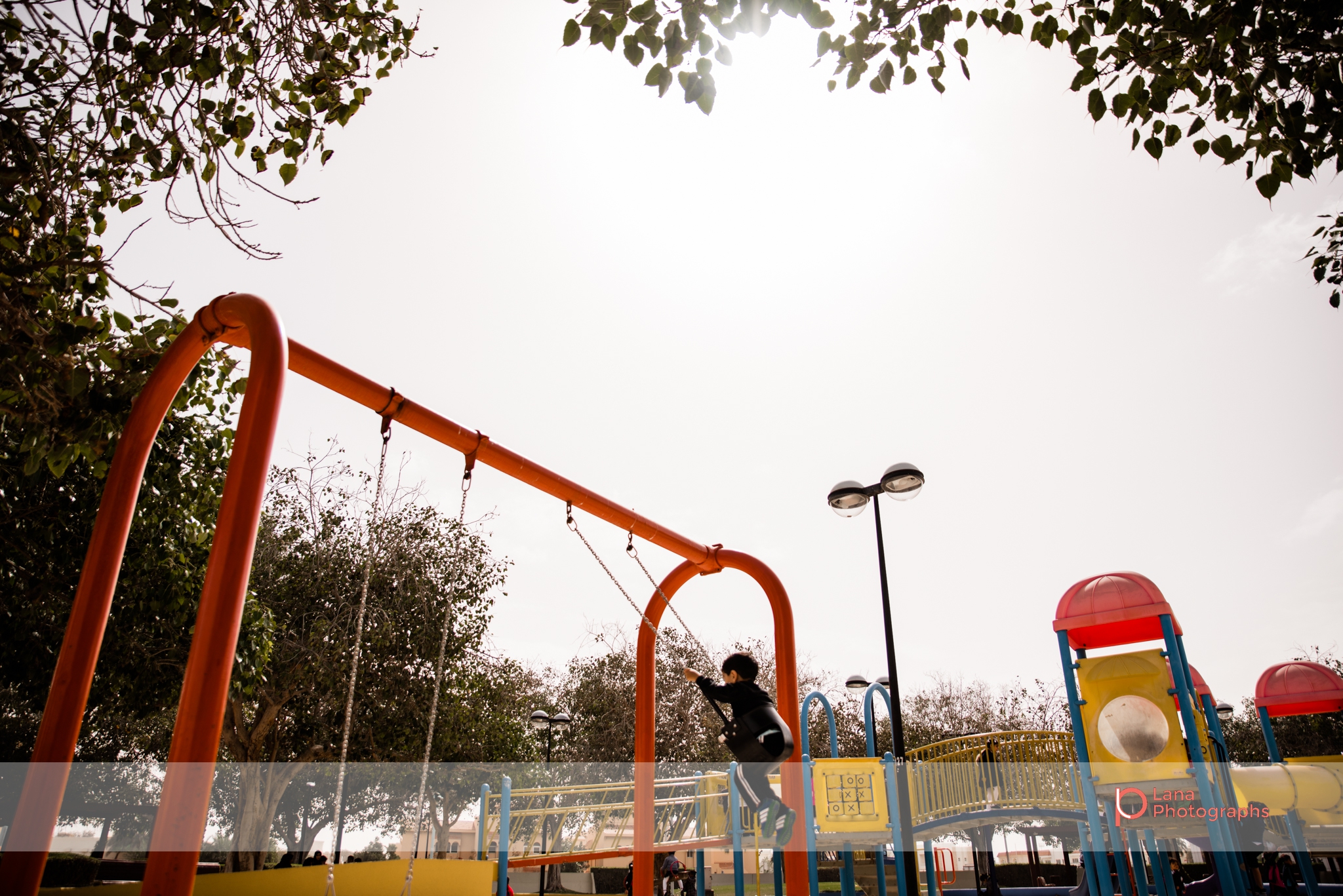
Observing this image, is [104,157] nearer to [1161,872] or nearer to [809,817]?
[809,817]

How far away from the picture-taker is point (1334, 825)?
44.7ft

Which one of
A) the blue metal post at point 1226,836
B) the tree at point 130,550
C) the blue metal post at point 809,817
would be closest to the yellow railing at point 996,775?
the blue metal post at point 809,817

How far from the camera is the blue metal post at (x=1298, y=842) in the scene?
12297mm

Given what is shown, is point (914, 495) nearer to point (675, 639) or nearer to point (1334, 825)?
→ point (1334, 825)

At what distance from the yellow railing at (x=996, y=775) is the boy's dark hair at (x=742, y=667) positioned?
847 cm

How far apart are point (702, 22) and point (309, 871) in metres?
10.2

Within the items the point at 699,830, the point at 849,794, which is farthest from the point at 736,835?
the point at 849,794

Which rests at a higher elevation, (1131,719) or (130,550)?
(130,550)

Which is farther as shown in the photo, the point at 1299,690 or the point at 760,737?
the point at 1299,690

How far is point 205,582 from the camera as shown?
365 cm

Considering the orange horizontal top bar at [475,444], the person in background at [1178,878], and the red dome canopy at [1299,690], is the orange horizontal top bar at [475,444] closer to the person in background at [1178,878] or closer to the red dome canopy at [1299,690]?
the red dome canopy at [1299,690]

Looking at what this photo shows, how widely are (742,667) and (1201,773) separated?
682cm

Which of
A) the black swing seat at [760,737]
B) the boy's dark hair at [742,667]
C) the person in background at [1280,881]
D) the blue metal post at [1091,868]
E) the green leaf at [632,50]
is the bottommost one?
the person in background at [1280,881]

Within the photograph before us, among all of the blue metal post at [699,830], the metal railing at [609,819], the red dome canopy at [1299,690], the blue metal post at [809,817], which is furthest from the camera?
the red dome canopy at [1299,690]
